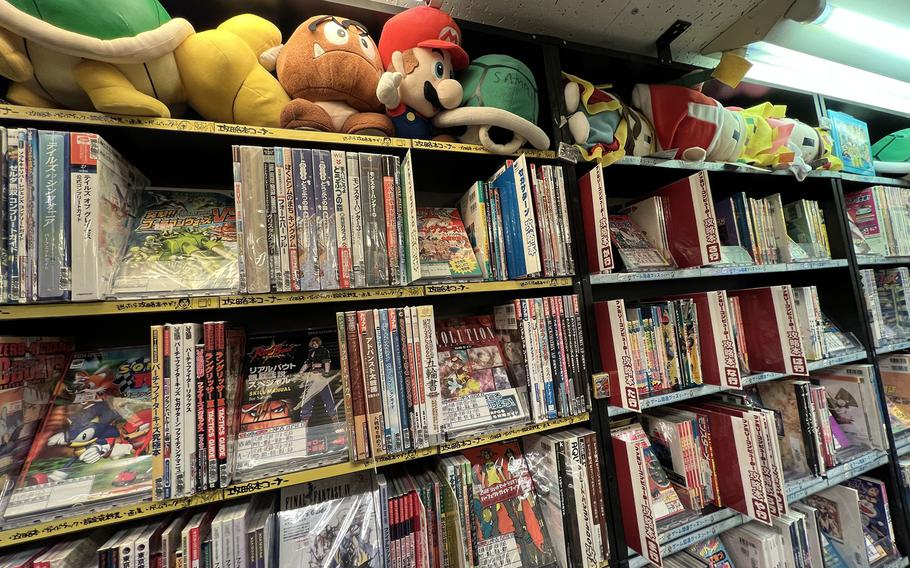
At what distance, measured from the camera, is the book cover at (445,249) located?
3.01ft

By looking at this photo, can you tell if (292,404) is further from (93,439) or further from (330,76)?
(330,76)

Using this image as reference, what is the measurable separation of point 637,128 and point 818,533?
165 centimetres

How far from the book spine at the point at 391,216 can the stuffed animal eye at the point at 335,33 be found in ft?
1.08

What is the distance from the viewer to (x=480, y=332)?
43.1 inches

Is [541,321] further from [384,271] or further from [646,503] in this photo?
[646,503]

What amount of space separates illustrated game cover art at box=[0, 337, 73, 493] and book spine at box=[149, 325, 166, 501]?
0.88 ft

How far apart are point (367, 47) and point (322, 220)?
503mm

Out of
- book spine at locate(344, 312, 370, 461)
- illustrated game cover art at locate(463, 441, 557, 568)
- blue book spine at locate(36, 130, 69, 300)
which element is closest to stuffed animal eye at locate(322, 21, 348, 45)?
blue book spine at locate(36, 130, 69, 300)

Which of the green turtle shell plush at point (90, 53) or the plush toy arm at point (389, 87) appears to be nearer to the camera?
the green turtle shell plush at point (90, 53)

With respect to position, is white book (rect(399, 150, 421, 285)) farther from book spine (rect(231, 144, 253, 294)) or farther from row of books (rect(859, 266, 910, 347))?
row of books (rect(859, 266, 910, 347))

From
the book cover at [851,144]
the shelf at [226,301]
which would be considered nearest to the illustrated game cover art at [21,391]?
the shelf at [226,301]

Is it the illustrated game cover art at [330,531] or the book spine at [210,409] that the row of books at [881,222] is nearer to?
the illustrated game cover art at [330,531]

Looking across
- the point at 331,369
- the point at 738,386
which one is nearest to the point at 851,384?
the point at 738,386

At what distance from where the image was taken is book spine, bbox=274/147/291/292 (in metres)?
0.75
